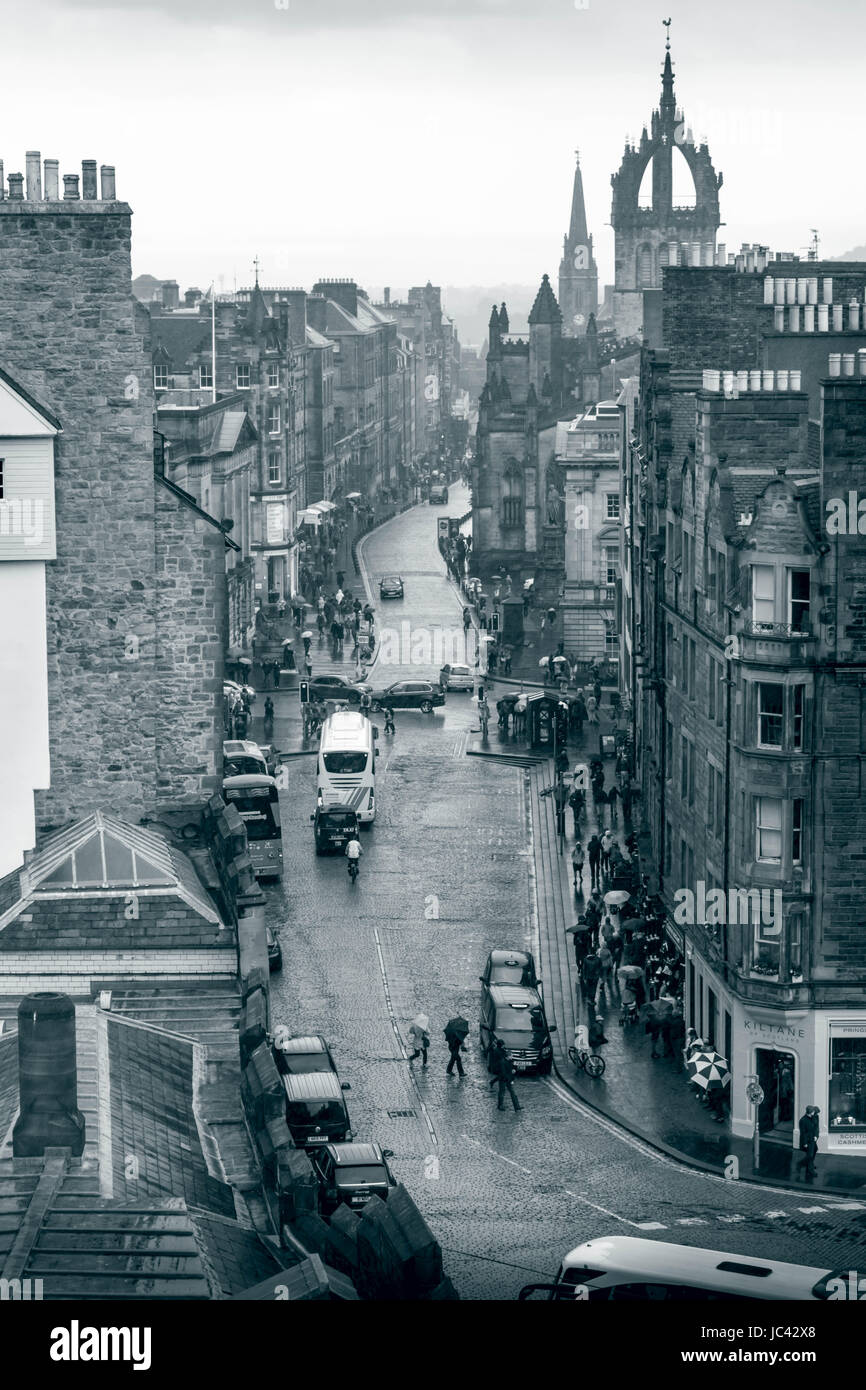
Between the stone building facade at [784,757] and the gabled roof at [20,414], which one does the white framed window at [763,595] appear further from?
the gabled roof at [20,414]

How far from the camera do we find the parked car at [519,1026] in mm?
49000

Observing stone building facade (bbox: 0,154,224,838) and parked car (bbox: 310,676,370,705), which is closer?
stone building facade (bbox: 0,154,224,838)

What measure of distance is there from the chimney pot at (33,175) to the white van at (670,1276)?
19438mm

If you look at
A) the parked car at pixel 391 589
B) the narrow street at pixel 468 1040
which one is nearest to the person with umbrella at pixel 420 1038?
the narrow street at pixel 468 1040

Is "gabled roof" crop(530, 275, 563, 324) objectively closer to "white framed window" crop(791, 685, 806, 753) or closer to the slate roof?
the slate roof

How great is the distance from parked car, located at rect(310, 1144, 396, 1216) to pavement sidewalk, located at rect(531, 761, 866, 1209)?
21.0ft

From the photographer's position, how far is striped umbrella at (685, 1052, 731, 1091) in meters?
46.0

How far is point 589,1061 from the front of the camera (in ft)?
162

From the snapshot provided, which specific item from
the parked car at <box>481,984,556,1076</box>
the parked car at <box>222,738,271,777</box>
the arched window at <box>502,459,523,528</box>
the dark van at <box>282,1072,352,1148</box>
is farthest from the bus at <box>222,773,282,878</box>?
the arched window at <box>502,459,523,528</box>

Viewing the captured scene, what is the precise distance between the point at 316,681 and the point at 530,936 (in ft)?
127

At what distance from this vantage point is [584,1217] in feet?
130

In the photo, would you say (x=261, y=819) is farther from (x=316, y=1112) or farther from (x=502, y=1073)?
(x=316, y=1112)

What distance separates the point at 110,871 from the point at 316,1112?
280 inches
